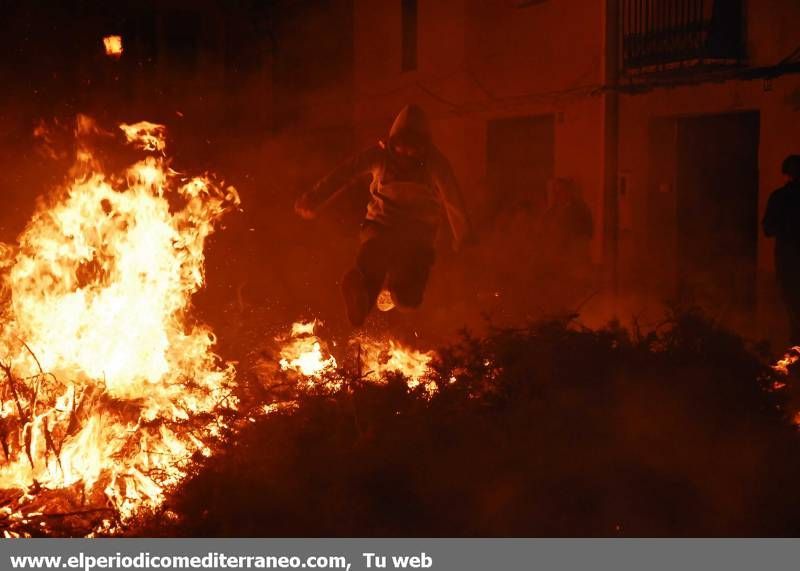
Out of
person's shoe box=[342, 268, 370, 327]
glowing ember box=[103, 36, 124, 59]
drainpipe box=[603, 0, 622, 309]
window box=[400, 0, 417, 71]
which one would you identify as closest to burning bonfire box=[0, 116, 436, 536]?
person's shoe box=[342, 268, 370, 327]

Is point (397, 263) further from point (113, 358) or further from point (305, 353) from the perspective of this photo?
point (113, 358)

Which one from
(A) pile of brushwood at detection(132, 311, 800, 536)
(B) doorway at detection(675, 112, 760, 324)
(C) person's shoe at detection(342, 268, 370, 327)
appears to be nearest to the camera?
(A) pile of brushwood at detection(132, 311, 800, 536)

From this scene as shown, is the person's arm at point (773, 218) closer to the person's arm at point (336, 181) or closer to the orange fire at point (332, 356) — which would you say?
the orange fire at point (332, 356)

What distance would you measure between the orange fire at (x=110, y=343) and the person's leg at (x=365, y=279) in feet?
3.01

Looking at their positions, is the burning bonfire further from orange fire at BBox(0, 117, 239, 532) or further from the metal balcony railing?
the metal balcony railing

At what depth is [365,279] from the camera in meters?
6.82

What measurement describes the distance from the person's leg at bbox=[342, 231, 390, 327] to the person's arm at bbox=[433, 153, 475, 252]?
531 mm

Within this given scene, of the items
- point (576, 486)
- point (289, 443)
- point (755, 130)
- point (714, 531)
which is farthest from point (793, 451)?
point (755, 130)

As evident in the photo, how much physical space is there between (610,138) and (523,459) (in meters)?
5.37

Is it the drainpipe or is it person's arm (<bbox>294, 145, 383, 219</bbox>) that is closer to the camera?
person's arm (<bbox>294, 145, 383, 219</bbox>)

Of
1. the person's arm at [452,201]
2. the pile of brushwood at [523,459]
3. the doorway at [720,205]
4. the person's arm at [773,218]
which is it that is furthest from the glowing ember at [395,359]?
the doorway at [720,205]

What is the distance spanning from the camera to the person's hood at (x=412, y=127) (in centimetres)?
678

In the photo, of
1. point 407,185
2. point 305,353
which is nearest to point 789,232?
point 407,185

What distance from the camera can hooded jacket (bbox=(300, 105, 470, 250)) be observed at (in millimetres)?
6867
